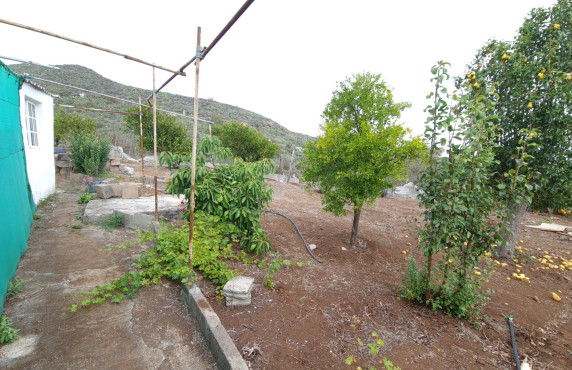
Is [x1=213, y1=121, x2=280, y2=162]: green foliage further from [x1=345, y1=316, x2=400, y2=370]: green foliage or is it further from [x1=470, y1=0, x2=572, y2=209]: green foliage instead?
[x1=345, y1=316, x2=400, y2=370]: green foliage

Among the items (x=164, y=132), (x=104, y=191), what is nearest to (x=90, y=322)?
(x=104, y=191)

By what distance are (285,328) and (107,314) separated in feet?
5.65

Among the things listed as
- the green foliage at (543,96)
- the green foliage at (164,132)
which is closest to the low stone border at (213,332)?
the green foliage at (543,96)

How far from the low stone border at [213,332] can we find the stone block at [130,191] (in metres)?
4.71

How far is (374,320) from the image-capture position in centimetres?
281

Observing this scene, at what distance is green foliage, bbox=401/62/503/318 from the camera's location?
2.51 m

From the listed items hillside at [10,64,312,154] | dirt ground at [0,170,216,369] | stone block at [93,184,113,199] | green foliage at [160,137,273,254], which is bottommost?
dirt ground at [0,170,216,369]


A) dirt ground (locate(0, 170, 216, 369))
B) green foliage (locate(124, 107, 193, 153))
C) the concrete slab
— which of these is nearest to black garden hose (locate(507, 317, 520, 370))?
dirt ground (locate(0, 170, 216, 369))

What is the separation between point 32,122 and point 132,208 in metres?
4.09

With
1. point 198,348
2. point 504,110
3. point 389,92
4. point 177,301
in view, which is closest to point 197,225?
point 177,301

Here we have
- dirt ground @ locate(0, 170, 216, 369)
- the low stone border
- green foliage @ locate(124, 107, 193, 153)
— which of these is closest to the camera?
the low stone border

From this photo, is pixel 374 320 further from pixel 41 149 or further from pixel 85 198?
pixel 41 149

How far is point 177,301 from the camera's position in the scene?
9.27ft

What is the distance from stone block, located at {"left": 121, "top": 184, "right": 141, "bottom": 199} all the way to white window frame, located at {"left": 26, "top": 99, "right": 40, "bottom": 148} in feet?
7.41
